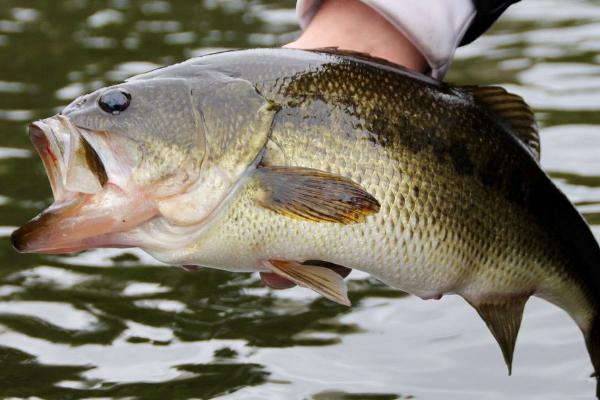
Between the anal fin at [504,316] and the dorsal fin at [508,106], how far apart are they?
1.54 feet

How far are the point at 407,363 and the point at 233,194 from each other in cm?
140

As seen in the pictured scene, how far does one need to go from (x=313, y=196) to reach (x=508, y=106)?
0.76 m

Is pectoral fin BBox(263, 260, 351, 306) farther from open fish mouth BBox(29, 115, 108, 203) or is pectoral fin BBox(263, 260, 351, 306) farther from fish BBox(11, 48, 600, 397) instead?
open fish mouth BBox(29, 115, 108, 203)

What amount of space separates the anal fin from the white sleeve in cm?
94

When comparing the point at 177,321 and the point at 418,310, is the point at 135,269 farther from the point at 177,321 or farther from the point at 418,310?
the point at 418,310

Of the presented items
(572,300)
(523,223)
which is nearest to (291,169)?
(523,223)

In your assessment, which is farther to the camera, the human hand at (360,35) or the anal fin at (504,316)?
the human hand at (360,35)

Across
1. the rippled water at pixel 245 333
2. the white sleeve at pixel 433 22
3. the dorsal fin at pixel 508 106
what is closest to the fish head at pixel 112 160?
the dorsal fin at pixel 508 106

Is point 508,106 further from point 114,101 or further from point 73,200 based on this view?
point 73,200

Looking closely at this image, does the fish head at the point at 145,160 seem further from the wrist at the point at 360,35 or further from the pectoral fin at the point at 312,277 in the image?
the wrist at the point at 360,35

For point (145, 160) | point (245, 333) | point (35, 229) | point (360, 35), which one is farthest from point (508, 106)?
point (245, 333)

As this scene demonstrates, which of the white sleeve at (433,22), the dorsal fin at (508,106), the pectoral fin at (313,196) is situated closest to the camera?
the pectoral fin at (313,196)

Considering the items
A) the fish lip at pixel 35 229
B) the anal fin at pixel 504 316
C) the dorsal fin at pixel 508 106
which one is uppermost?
the dorsal fin at pixel 508 106

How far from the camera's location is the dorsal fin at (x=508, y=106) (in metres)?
3.74
